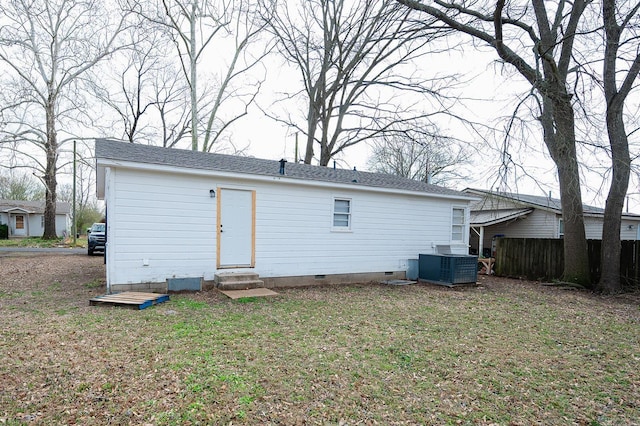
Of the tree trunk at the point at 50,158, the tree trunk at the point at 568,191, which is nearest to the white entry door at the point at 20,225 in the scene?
the tree trunk at the point at 50,158

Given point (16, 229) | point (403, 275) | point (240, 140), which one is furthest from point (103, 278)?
point (16, 229)

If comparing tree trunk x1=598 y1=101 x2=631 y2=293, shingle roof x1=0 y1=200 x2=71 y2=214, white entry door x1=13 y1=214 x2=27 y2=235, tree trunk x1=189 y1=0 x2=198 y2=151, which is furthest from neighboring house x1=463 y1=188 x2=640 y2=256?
white entry door x1=13 y1=214 x2=27 y2=235

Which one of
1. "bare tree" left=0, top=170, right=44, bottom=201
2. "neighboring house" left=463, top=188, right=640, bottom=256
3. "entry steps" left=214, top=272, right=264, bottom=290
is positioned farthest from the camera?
"bare tree" left=0, top=170, right=44, bottom=201

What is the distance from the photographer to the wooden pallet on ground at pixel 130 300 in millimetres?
6246

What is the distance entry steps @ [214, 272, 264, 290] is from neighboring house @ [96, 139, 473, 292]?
0.22 metres

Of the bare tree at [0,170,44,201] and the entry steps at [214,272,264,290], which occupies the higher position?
the bare tree at [0,170,44,201]

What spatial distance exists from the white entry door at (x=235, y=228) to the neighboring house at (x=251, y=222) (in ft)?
0.08

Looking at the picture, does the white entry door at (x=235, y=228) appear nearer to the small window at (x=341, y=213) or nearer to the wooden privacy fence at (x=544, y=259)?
the small window at (x=341, y=213)

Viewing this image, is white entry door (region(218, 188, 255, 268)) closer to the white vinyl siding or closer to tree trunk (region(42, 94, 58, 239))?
the white vinyl siding

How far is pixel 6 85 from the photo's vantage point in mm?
18047

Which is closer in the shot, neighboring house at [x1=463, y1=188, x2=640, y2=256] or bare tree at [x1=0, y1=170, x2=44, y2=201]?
neighboring house at [x1=463, y1=188, x2=640, y2=256]

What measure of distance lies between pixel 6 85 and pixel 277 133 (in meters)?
13.9

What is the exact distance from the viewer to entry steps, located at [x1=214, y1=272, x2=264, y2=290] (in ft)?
25.9

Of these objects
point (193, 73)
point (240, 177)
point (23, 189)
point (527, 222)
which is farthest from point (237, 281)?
point (23, 189)
